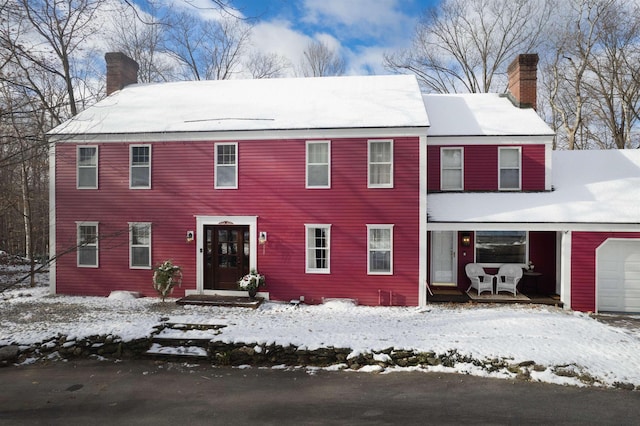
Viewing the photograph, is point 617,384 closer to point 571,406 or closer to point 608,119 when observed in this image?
point 571,406

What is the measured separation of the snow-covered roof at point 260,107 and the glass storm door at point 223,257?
343 cm

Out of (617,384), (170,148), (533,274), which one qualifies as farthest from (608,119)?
(170,148)

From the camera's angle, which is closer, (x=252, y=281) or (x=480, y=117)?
(x=252, y=281)

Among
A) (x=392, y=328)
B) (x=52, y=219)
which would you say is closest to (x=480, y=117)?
(x=392, y=328)

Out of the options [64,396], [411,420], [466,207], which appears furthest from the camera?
[466,207]

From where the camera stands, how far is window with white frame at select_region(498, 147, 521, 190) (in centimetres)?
1316

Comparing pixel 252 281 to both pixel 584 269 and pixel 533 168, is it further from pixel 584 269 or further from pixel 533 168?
pixel 533 168

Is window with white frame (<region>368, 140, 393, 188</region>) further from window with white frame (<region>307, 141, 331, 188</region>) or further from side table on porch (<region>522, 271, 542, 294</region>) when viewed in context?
side table on porch (<region>522, 271, 542, 294</region>)

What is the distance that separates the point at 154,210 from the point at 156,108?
412 cm

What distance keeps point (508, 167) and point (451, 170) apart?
1921 mm

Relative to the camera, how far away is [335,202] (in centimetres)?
1223

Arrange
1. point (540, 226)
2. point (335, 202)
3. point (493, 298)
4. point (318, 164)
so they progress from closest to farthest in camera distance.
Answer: point (540, 226), point (493, 298), point (335, 202), point (318, 164)

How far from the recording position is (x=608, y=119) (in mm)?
25266

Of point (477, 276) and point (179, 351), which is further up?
point (477, 276)
